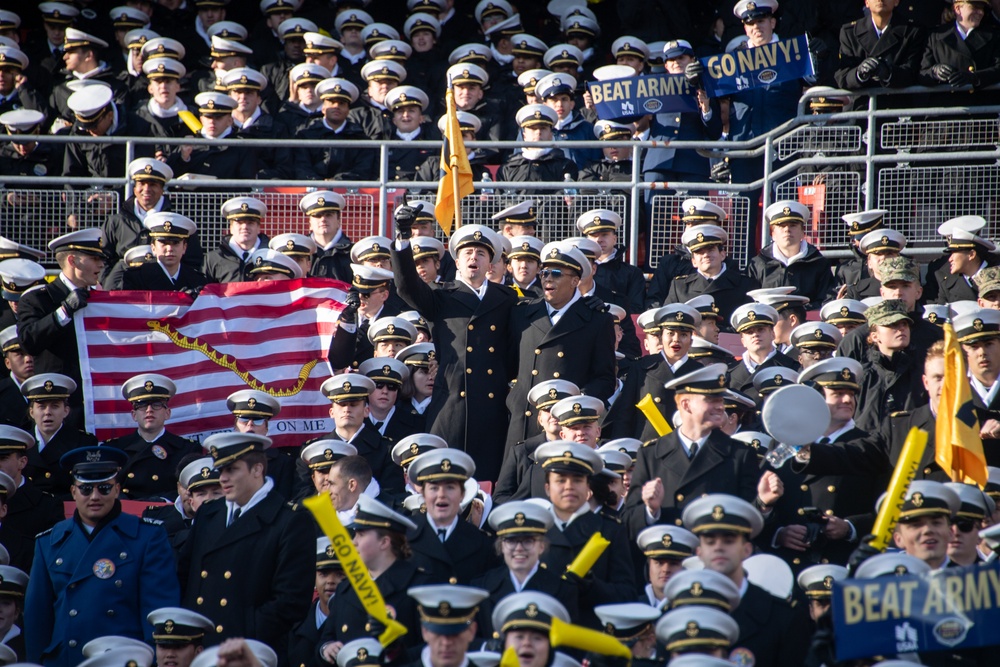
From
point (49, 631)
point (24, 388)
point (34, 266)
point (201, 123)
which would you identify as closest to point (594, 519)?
point (49, 631)

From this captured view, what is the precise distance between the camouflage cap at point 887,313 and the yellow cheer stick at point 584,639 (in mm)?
4230

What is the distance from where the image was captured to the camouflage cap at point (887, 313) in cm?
1173

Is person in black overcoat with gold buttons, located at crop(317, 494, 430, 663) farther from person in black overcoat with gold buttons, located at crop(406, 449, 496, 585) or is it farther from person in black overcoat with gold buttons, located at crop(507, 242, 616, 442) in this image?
person in black overcoat with gold buttons, located at crop(507, 242, 616, 442)

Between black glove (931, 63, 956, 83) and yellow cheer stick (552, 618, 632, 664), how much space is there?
27.2 ft

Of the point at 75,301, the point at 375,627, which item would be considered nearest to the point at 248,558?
the point at 375,627

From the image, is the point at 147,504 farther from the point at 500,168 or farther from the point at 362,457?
the point at 500,168

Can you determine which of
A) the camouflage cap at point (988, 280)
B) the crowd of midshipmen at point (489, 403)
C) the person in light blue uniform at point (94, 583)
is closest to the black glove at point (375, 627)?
the crowd of midshipmen at point (489, 403)

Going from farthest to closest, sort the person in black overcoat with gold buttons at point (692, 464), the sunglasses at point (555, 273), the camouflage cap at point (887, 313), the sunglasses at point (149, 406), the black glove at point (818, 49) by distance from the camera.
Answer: the black glove at point (818, 49)
the sunglasses at point (149, 406)
the sunglasses at point (555, 273)
the camouflage cap at point (887, 313)
the person in black overcoat with gold buttons at point (692, 464)

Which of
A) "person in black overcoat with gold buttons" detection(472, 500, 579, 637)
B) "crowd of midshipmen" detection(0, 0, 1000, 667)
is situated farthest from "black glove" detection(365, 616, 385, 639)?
"person in black overcoat with gold buttons" detection(472, 500, 579, 637)

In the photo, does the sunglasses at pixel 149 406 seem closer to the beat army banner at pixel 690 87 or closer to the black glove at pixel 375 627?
the black glove at pixel 375 627

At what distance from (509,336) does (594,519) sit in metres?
2.81

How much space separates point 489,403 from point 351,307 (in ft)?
4.30

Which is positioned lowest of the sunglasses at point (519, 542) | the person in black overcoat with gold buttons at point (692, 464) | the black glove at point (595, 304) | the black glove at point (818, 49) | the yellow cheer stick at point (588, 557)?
the yellow cheer stick at point (588, 557)

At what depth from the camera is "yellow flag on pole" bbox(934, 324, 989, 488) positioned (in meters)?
9.55
